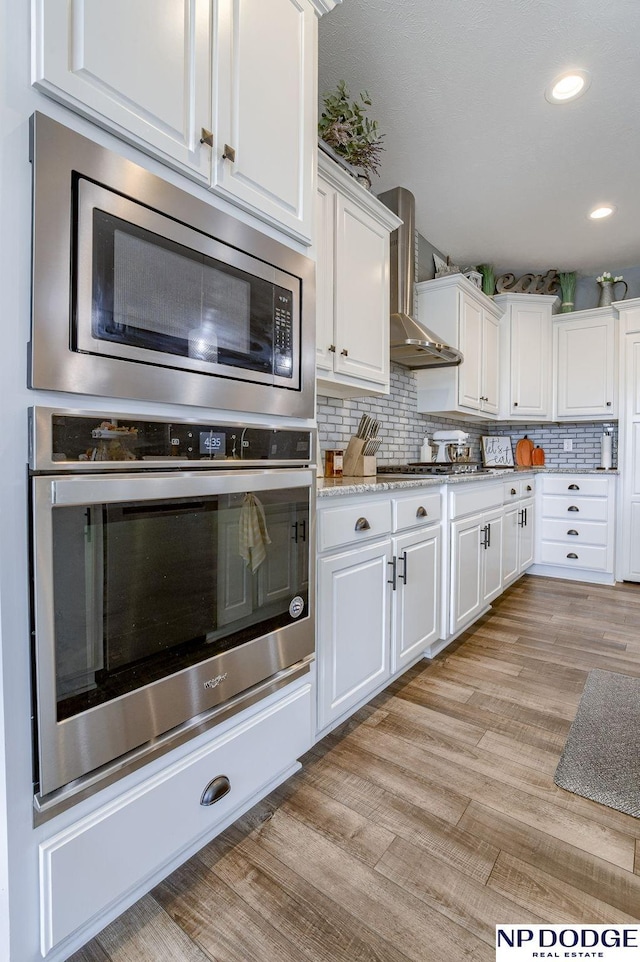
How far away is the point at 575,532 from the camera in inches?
160

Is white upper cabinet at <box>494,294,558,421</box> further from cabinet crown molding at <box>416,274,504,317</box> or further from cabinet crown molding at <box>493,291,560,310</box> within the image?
cabinet crown molding at <box>416,274,504,317</box>

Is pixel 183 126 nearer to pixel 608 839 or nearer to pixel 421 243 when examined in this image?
pixel 608 839

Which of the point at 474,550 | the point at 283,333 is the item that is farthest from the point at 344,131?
the point at 474,550

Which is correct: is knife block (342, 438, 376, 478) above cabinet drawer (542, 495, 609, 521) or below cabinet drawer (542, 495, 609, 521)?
above

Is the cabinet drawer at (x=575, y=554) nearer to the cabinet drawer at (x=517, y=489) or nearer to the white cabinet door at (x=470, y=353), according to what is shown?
the cabinet drawer at (x=517, y=489)

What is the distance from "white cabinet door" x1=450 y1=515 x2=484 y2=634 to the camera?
2.49 meters

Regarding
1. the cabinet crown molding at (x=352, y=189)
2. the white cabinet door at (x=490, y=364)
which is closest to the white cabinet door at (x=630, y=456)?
the white cabinet door at (x=490, y=364)

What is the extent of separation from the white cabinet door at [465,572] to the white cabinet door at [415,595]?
5.4 inches

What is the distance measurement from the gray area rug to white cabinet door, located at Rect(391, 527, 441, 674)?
68 cm

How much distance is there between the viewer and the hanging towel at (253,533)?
119 centimetres

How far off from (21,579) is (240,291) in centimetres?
80

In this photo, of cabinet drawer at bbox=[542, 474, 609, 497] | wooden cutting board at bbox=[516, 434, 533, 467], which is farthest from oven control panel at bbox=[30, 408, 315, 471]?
wooden cutting board at bbox=[516, 434, 533, 467]

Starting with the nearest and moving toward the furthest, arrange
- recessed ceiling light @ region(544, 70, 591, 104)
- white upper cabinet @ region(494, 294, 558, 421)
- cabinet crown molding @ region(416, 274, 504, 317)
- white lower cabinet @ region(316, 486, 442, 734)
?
1. white lower cabinet @ region(316, 486, 442, 734)
2. recessed ceiling light @ region(544, 70, 591, 104)
3. cabinet crown molding @ region(416, 274, 504, 317)
4. white upper cabinet @ region(494, 294, 558, 421)

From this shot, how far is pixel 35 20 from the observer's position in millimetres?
775
